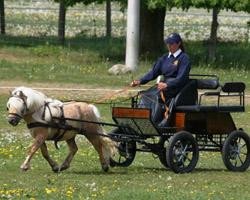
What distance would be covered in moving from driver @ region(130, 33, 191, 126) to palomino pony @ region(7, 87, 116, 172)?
90cm

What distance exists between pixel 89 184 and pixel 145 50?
80.9 feet

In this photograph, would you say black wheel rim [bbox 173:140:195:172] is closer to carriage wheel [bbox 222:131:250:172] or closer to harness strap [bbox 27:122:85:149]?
carriage wheel [bbox 222:131:250:172]

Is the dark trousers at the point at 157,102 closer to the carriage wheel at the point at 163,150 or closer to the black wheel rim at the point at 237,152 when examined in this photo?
the carriage wheel at the point at 163,150

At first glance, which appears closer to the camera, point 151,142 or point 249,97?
point 151,142

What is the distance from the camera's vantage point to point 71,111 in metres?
14.4

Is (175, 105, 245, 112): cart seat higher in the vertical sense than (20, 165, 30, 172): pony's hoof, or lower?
higher

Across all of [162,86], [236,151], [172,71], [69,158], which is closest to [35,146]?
[69,158]

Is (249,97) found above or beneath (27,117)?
beneath

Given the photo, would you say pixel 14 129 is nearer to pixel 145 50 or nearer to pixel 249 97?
pixel 249 97

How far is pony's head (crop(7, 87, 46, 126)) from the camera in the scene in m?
13.5

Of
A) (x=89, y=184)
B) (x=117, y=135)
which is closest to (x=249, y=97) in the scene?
(x=117, y=135)

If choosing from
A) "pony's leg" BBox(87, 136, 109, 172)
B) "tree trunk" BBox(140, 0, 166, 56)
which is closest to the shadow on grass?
"tree trunk" BBox(140, 0, 166, 56)

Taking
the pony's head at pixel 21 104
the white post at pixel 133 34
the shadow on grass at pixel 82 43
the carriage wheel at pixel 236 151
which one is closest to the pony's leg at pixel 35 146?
the pony's head at pixel 21 104

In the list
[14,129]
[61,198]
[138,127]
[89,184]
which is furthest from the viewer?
[14,129]
